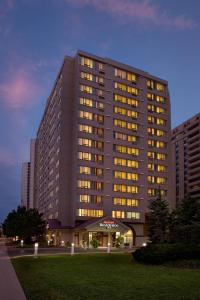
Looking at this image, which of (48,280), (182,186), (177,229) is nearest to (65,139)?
(177,229)

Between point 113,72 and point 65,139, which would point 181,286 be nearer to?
point 65,139

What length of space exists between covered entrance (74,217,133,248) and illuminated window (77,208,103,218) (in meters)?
3.49

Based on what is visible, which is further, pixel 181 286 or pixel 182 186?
pixel 182 186

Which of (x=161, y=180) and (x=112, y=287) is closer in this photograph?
(x=112, y=287)

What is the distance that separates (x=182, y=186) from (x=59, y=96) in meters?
108

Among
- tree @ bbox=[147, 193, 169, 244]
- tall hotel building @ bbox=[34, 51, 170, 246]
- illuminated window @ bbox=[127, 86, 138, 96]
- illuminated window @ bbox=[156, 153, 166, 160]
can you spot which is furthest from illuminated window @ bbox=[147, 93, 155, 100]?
tree @ bbox=[147, 193, 169, 244]

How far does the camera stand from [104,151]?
97750 millimetres

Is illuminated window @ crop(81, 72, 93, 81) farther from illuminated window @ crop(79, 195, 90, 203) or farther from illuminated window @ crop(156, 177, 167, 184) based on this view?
illuminated window @ crop(156, 177, 167, 184)

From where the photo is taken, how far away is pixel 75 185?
92.6m

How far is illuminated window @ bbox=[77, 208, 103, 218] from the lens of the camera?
9156 cm

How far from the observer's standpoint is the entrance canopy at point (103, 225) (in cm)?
8444

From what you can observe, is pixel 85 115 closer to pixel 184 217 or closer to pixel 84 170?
pixel 84 170

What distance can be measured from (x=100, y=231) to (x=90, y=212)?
26.8 ft

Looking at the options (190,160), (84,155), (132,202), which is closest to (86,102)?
(84,155)
